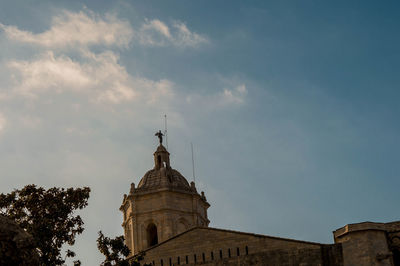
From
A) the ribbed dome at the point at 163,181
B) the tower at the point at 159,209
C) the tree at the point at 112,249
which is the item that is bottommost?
the tree at the point at 112,249

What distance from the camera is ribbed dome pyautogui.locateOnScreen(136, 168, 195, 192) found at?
3400cm

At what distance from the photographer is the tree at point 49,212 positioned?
21672 mm

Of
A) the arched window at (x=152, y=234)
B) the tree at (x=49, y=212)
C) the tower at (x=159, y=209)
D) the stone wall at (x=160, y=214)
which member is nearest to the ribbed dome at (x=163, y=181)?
the tower at (x=159, y=209)

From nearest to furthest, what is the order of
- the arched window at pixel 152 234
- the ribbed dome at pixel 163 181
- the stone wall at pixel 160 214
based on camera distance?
the stone wall at pixel 160 214 < the arched window at pixel 152 234 < the ribbed dome at pixel 163 181

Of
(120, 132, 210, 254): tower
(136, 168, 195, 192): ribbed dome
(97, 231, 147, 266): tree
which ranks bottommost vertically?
(97, 231, 147, 266): tree

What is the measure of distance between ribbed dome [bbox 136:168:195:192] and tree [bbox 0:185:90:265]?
10.8 m

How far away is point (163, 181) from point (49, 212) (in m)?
12.2

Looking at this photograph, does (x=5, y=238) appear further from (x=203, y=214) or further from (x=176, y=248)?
(x=203, y=214)

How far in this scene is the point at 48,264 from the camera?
21031 mm

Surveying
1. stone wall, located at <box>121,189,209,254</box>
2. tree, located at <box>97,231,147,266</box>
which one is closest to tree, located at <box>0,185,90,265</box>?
tree, located at <box>97,231,147,266</box>

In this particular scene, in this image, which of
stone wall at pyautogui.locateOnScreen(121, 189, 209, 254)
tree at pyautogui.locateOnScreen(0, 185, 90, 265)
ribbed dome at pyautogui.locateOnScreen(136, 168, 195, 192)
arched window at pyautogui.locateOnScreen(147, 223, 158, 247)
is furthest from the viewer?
ribbed dome at pyautogui.locateOnScreen(136, 168, 195, 192)

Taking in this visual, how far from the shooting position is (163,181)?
112ft

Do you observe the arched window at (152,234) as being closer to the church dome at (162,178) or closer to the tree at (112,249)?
the church dome at (162,178)

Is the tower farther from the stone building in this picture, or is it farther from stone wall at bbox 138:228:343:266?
stone wall at bbox 138:228:343:266
